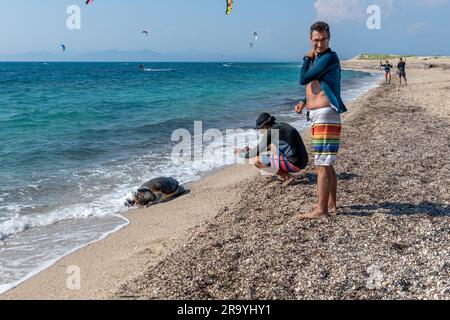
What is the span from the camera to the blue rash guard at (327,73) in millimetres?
4559

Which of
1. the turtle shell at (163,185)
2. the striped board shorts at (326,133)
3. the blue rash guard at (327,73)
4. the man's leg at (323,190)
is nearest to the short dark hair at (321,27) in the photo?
the blue rash guard at (327,73)

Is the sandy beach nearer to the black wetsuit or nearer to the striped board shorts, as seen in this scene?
the black wetsuit

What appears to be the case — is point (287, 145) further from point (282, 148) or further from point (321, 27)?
point (321, 27)

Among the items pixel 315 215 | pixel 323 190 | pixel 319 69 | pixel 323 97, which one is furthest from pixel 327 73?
pixel 315 215

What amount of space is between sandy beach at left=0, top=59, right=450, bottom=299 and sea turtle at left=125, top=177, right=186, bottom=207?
10.1 inches

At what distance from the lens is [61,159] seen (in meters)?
11.2

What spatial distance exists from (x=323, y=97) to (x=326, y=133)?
16.2 inches

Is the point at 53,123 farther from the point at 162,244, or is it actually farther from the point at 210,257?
the point at 210,257

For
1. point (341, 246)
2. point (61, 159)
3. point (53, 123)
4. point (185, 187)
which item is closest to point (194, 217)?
point (185, 187)

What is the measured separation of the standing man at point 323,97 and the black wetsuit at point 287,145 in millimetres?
1792

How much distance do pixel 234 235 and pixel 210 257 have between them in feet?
2.26

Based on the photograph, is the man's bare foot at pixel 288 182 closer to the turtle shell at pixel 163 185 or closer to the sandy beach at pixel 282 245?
the sandy beach at pixel 282 245

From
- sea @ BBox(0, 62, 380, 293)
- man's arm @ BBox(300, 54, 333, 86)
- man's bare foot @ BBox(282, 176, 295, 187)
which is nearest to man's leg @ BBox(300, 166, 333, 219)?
man's arm @ BBox(300, 54, 333, 86)
